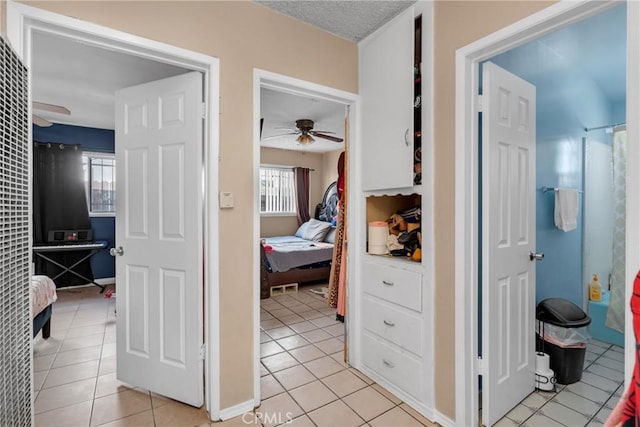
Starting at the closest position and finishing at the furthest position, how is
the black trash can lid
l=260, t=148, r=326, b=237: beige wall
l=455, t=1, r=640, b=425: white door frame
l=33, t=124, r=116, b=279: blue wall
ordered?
l=455, t=1, r=640, b=425: white door frame, the black trash can lid, l=33, t=124, r=116, b=279: blue wall, l=260, t=148, r=326, b=237: beige wall

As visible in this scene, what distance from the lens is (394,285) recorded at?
2.01 metres

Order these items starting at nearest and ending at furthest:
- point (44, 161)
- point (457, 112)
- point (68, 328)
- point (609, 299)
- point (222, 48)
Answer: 1. point (457, 112)
2. point (222, 48)
3. point (609, 299)
4. point (68, 328)
5. point (44, 161)

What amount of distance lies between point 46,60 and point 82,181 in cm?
247

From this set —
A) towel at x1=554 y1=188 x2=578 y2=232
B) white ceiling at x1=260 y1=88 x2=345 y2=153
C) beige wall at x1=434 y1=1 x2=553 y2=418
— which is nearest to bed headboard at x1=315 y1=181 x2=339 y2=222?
white ceiling at x1=260 y1=88 x2=345 y2=153

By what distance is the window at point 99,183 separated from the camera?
4855 millimetres

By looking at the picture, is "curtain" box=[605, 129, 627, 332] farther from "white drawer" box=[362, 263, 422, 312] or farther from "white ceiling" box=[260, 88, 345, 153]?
"white ceiling" box=[260, 88, 345, 153]

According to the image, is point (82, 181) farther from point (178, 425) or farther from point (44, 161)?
point (178, 425)

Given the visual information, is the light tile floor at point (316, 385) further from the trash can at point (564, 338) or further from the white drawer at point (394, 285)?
the trash can at point (564, 338)

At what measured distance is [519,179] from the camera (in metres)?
1.87

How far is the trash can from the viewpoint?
2.05 metres

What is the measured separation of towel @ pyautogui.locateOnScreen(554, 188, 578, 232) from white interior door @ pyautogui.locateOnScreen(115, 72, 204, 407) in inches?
103

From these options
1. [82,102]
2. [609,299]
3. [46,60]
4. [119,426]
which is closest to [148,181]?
[119,426]

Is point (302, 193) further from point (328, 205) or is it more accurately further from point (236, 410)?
point (236, 410)

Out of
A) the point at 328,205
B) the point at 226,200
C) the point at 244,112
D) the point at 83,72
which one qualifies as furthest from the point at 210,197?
the point at 328,205
